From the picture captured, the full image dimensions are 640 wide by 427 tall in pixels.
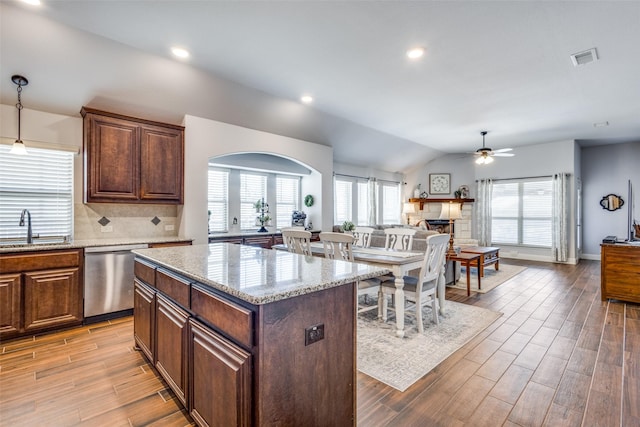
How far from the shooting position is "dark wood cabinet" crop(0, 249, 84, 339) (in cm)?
297

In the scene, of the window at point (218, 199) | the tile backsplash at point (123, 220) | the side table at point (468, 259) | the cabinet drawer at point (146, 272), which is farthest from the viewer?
the window at point (218, 199)

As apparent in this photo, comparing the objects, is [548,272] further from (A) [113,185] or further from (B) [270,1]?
(A) [113,185]

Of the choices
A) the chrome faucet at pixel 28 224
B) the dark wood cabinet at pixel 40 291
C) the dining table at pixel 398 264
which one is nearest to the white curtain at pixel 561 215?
the dining table at pixel 398 264

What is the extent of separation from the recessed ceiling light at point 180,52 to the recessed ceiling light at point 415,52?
2407 millimetres

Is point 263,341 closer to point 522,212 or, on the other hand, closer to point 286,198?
point 286,198

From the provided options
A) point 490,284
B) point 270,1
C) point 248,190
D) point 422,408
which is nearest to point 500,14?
point 270,1

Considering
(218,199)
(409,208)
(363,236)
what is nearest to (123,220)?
(218,199)

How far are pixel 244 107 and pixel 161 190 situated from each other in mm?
1690

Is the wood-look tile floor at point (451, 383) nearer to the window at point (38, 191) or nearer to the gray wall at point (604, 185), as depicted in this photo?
→ the window at point (38, 191)

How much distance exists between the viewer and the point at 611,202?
770 centimetres

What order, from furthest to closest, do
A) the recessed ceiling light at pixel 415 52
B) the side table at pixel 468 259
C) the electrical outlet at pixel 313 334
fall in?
1. the side table at pixel 468 259
2. the recessed ceiling light at pixel 415 52
3. the electrical outlet at pixel 313 334

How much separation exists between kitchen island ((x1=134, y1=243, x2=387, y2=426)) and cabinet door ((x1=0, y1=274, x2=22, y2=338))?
85.8 inches

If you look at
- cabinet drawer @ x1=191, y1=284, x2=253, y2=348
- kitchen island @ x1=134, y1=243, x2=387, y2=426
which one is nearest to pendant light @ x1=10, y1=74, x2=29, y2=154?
A: kitchen island @ x1=134, y1=243, x2=387, y2=426

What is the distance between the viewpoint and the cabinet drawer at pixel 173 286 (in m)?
1.79
